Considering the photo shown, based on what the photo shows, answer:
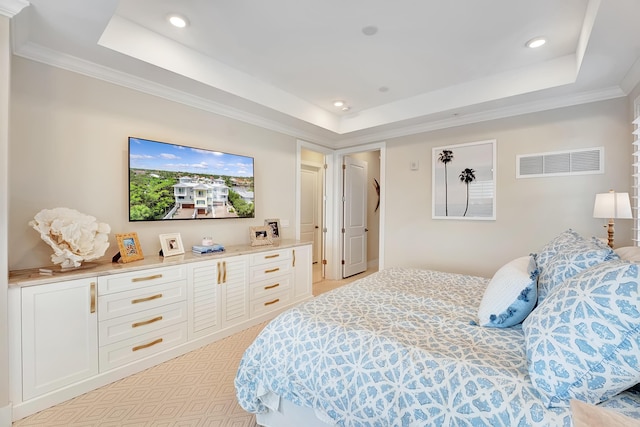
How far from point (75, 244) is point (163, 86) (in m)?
1.64

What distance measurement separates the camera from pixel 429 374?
1137 mm

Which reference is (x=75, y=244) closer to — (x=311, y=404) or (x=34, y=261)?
(x=34, y=261)

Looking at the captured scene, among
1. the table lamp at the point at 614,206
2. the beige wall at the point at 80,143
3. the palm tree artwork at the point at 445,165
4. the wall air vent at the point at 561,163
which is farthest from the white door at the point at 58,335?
the wall air vent at the point at 561,163

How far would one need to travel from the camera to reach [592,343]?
927 mm

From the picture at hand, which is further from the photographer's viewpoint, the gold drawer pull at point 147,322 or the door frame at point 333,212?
the door frame at point 333,212

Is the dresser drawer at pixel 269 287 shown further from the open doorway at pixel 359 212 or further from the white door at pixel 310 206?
Answer: the white door at pixel 310 206

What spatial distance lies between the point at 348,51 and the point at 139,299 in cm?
274

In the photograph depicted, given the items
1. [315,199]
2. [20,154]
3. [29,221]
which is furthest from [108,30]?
[315,199]

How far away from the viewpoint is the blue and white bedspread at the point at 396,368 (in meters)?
1.02

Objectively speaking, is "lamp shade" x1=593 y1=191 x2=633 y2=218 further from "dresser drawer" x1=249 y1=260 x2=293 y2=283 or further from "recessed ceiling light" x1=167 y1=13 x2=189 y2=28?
"recessed ceiling light" x1=167 y1=13 x2=189 y2=28

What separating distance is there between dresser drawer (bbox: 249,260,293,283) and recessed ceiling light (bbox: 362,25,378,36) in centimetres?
246

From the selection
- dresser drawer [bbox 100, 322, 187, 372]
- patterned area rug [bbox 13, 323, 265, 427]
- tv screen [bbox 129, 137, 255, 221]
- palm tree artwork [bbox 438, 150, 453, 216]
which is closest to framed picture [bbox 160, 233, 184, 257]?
tv screen [bbox 129, 137, 255, 221]

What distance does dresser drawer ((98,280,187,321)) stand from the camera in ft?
6.88

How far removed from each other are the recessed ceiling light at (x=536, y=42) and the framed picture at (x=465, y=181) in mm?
1145
